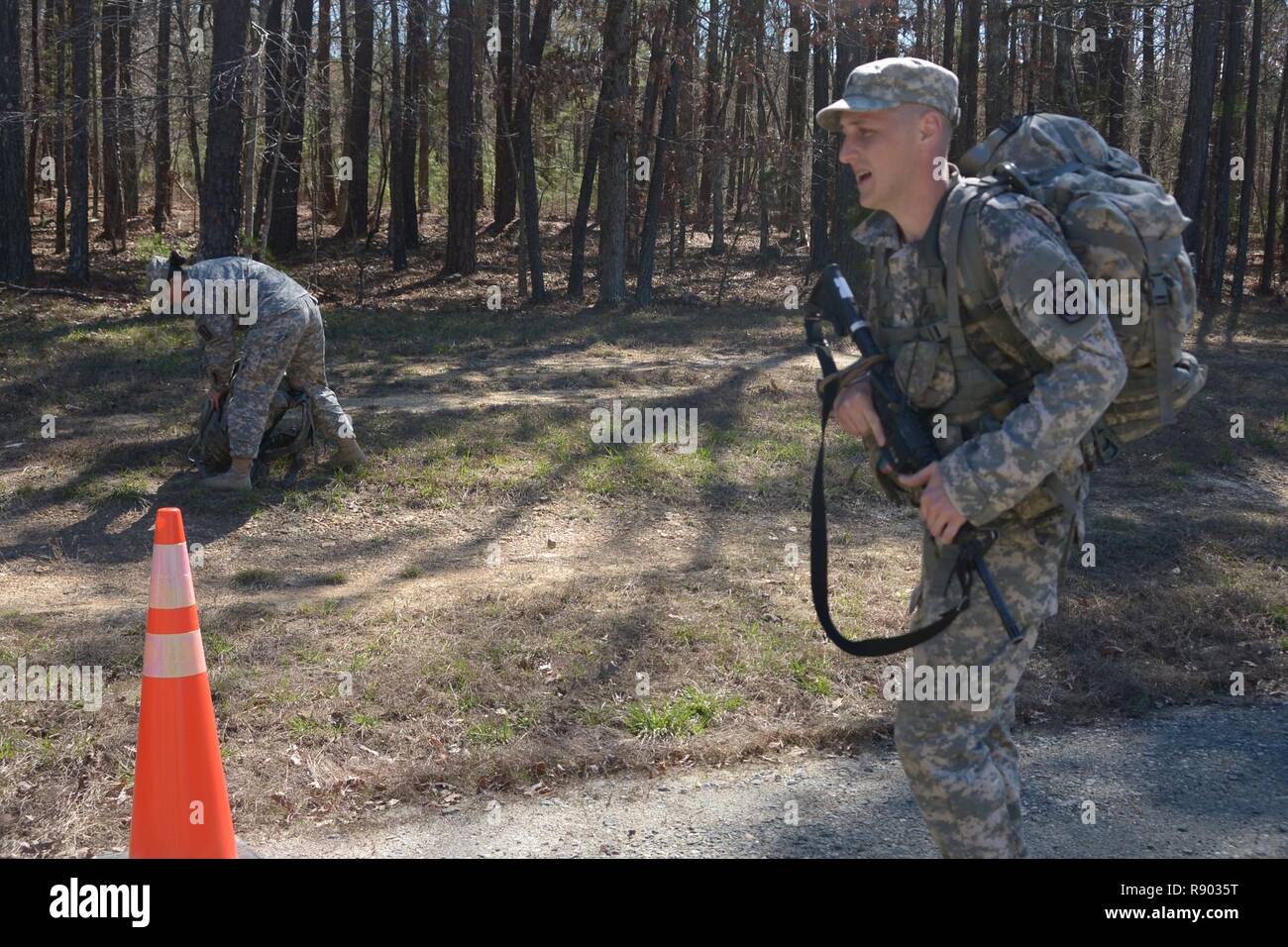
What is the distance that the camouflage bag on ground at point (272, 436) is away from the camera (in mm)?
8914

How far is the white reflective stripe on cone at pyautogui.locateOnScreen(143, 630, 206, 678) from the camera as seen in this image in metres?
3.56

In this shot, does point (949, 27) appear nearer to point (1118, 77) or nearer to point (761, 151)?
point (1118, 77)

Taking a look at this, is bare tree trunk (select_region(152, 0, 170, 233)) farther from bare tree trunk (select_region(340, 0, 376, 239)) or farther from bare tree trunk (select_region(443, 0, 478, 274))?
bare tree trunk (select_region(443, 0, 478, 274))

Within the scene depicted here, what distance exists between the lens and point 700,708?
5.16 metres

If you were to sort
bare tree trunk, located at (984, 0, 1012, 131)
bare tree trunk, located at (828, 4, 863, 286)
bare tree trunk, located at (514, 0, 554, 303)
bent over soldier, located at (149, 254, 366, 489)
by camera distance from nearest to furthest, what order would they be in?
bent over soldier, located at (149, 254, 366, 489), bare tree trunk, located at (984, 0, 1012, 131), bare tree trunk, located at (514, 0, 554, 303), bare tree trunk, located at (828, 4, 863, 286)

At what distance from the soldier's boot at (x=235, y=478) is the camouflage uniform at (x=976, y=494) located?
660 cm

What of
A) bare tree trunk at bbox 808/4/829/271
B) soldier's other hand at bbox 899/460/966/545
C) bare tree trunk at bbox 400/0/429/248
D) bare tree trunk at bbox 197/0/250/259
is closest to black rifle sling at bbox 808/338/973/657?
soldier's other hand at bbox 899/460/966/545

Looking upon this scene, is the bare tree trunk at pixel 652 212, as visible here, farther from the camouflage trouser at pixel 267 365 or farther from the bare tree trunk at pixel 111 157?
the camouflage trouser at pixel 267 365

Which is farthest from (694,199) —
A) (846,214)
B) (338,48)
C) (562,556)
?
(562,556)

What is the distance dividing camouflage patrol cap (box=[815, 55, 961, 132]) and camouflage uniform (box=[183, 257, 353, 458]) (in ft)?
20.5

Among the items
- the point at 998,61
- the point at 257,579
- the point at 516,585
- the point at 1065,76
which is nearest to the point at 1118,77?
the point at 1065,76

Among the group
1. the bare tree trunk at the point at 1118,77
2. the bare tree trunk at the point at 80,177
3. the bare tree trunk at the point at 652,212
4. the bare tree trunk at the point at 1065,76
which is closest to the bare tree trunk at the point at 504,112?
the bare tree trunk at the point at 652,212

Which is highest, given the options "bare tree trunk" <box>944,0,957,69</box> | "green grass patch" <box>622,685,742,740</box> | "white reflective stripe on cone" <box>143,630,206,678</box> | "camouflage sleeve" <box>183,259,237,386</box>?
"bare tree trunk" <box>944,0,957,69</box>

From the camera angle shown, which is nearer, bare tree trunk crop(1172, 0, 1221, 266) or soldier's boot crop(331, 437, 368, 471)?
soldier's boot crop(331, 437, 368, 471)
